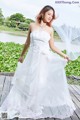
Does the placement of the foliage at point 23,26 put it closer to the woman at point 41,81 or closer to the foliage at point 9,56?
the foliage at point 9,56

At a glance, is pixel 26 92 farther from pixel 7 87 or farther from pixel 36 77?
pixel 7 87

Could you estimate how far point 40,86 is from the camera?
571cm

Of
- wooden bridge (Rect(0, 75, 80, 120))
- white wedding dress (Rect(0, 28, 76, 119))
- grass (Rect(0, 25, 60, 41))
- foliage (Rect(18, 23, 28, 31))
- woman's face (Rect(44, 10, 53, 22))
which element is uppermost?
woman's face (Rect(44, 10, 53, 22))

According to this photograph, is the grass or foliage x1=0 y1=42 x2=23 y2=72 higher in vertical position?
foliage x1=0 y1=42 x2=23 y2=72

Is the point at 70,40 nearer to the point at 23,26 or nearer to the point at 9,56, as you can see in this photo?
the point at 9,56

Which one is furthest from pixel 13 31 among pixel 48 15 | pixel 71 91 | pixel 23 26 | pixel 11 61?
pixel 48 15

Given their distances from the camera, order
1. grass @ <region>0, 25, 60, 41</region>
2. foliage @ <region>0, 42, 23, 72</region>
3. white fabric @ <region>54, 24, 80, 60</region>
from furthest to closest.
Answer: grass @ <region>0, 25, 60, 41</region>
foliage @ <region>0, 42, 23, 72</region>
white fabric @ <region>54, 24, 80, 60</region>

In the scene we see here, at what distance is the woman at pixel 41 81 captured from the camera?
5.66 m

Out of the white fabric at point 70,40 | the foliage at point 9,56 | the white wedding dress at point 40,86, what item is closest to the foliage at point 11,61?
the foliage at point 9,56

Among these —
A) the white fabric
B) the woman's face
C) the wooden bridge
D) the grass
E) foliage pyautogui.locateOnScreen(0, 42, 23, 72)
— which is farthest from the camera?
the grass

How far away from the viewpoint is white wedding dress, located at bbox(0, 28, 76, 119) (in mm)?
5668

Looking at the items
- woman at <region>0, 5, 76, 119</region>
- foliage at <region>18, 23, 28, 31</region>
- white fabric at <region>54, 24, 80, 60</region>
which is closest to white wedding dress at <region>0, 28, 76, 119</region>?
woman at <region>0, 5, 76, 119</region>

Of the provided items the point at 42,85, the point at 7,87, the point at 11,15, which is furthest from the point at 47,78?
the point at 11,15

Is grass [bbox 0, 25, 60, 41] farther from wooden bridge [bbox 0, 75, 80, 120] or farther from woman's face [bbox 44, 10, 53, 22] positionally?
woman's face [bbox 44, 10, 53, 22]
